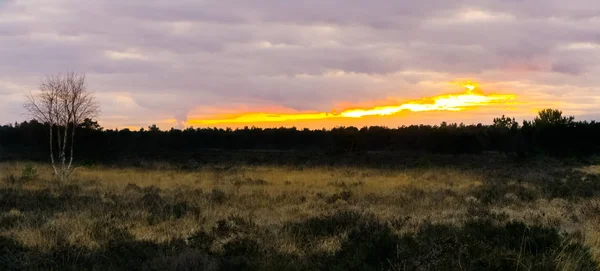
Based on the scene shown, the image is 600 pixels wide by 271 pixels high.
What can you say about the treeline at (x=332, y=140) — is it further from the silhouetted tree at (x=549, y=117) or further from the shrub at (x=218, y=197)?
the shrub at (x=218, y=197)

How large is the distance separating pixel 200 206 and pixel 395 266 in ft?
26.3

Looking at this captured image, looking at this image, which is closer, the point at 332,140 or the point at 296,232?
the point at 296,232

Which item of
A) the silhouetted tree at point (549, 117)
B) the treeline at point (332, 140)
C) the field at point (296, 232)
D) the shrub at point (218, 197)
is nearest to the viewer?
the field at point (296, 232)

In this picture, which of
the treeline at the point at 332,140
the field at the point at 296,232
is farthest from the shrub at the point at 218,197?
the treeline at the point at 332,140

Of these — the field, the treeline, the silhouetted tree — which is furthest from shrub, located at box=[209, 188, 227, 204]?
the silhouetted tree

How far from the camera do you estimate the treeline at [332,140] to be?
1907 inches

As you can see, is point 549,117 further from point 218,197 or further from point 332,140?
point 218,197

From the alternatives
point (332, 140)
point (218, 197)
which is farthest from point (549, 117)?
point (218, 197)

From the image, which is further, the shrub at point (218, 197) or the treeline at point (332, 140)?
the treeline at point (332, 140)

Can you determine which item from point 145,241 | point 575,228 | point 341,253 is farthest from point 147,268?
point 575,228

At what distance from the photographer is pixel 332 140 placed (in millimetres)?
73125

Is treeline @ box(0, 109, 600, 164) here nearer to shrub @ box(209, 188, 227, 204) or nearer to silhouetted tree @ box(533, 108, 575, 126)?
silhouetted tree @ box(533, 108, 575, 126)

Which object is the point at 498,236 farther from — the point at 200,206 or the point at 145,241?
the point at 200,206

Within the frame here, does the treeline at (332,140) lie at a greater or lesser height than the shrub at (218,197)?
greater
